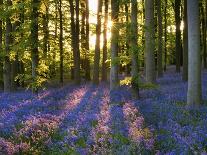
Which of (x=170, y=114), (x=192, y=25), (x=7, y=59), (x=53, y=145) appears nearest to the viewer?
(x=53, y=145)

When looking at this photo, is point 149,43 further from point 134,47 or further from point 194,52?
point 194,52

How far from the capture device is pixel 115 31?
1717 cm

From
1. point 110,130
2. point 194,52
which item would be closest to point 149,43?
point 194,52

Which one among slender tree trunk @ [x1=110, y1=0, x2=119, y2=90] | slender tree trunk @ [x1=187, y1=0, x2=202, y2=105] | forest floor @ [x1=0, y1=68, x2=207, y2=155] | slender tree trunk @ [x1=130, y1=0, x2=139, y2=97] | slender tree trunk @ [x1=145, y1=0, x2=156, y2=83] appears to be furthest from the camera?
slender tree trunk @ [x1=145, y1=0, x2=156, y2=83]

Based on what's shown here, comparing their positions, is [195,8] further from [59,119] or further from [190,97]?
[59,119]

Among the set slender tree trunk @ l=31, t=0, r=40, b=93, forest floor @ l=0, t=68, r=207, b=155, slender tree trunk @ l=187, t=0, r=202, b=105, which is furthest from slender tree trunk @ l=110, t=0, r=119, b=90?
slender tree trunk @ l=31, t=0, r=40, b=93

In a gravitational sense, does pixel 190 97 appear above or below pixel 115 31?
below

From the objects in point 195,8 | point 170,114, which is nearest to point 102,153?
point 170,114

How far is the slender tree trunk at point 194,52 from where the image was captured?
14523mm

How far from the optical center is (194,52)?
14648 millimetres

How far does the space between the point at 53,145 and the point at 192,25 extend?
7.17 meters

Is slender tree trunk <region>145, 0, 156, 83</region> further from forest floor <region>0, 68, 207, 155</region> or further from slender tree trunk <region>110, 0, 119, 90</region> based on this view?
forest floor <region>0, 68, 207, 155</region>

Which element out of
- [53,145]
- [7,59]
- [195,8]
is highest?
[195,8]

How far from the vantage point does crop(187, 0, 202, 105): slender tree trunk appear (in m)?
14.5
